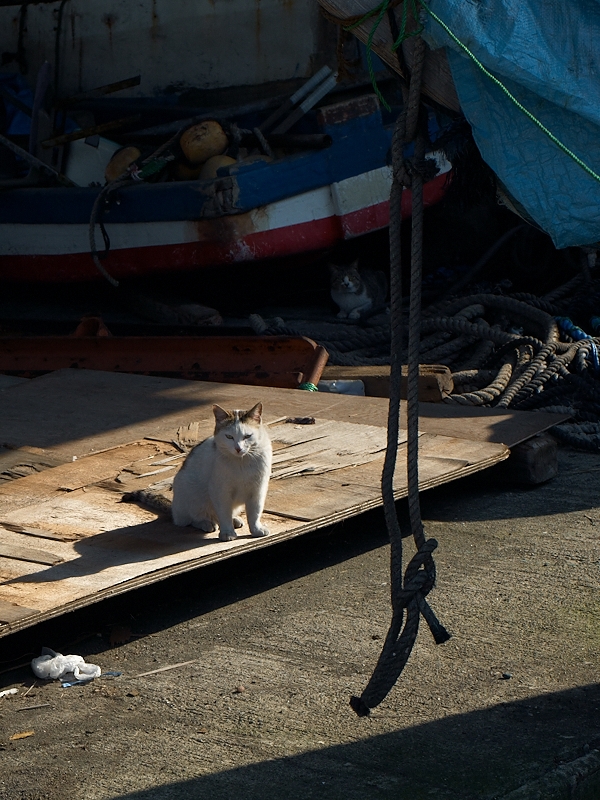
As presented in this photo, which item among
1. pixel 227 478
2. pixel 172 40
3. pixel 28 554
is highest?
pixel 172 40

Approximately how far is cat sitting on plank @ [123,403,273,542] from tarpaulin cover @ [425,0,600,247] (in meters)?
1.71

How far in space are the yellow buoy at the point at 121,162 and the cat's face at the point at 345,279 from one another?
2.12 m

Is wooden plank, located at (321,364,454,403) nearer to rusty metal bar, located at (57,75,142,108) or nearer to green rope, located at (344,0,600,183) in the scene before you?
green rope, located at (344,0,600,183)

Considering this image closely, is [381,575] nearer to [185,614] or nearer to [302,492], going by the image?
[302,492]

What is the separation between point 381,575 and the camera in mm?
4277

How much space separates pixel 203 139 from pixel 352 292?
1.92m

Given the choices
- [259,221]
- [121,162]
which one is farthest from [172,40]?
[259,221]

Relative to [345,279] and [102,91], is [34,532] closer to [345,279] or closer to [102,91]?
[345,279]

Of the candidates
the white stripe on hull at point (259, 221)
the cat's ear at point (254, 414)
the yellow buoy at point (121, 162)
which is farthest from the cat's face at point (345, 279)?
the cat's ear at point (254, 414)

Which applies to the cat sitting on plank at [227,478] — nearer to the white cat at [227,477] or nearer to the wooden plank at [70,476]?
the white cat at [227,477]

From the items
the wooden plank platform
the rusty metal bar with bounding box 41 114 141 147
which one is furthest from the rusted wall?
the wooden plank platform

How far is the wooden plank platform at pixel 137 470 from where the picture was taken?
12.0 feet

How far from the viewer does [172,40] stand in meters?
10.3

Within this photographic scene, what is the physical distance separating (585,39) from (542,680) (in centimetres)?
196
